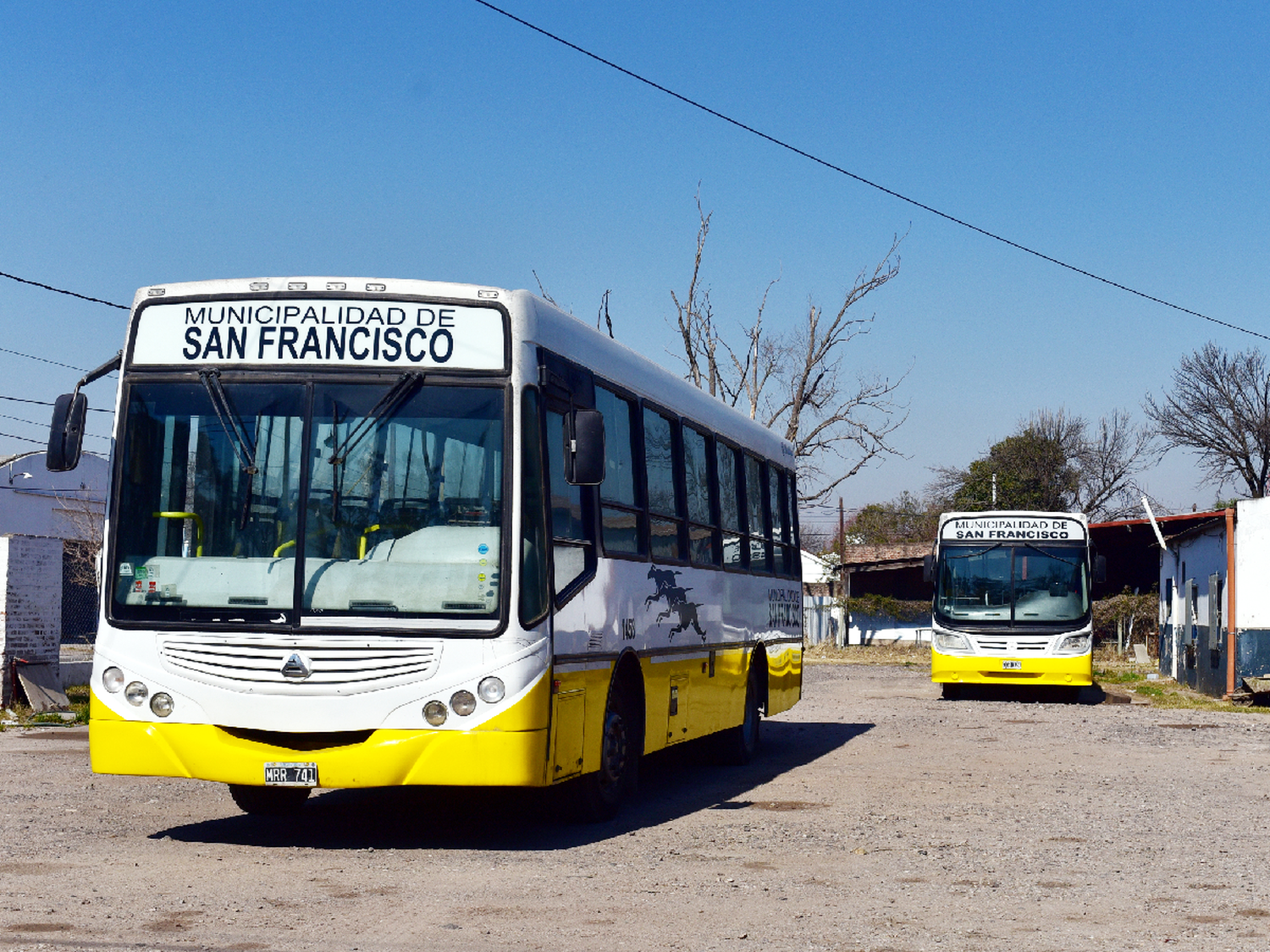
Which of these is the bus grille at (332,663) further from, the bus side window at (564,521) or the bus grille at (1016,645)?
the bus grille at (1016,645)

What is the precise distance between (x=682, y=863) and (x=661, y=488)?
357 cm

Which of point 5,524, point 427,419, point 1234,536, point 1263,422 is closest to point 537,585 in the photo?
point 427,419

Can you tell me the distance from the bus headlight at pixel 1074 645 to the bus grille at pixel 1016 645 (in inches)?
9.3

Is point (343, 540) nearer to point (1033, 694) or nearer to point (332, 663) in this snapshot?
point (332, 663)

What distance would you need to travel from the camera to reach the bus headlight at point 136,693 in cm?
881

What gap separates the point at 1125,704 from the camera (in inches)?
1017

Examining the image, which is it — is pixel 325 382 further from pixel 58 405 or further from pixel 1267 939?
pixel 1267 939

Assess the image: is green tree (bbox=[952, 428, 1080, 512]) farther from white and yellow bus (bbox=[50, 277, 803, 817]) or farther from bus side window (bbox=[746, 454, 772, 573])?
white and yellow bus (bbox=[50, 277, 803, 817])

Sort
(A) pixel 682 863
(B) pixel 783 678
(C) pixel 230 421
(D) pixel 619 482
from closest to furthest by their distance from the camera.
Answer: (A) pixel 682 863 → (C) pixel 230 421 → (D) pixel 619 482 → (B) pixel 783 678

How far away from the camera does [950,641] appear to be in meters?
26.3

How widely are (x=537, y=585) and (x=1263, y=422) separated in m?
68.0

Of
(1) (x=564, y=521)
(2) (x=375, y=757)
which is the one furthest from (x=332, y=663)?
(1) (x=564, y=521)

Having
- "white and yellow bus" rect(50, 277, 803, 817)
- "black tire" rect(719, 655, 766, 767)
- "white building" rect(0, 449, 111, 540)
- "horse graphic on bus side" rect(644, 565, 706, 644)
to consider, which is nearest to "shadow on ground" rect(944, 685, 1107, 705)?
"black tire" rect(719, 655, 766, 767)

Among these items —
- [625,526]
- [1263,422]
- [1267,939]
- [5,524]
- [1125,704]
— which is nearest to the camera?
[1267,939]
